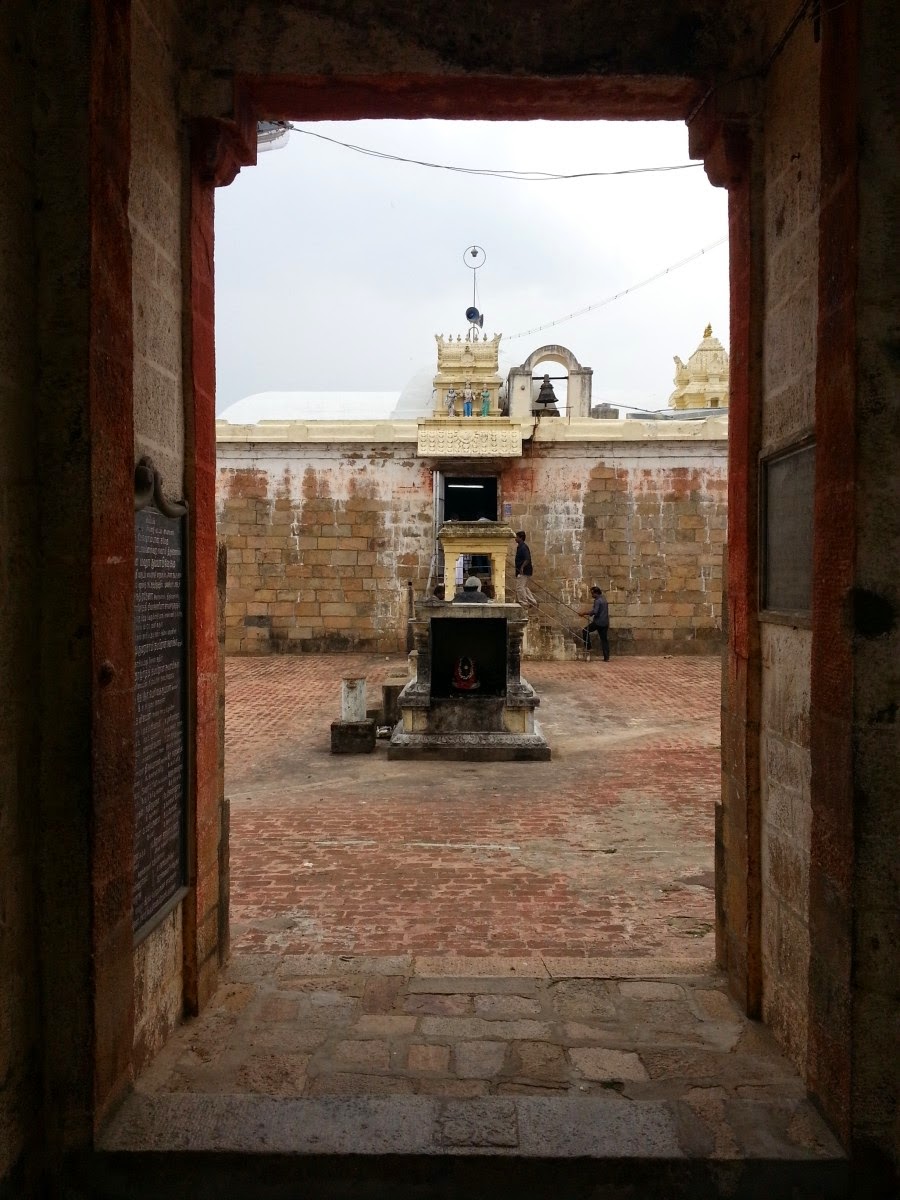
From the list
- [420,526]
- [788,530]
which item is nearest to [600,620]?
[420,526]

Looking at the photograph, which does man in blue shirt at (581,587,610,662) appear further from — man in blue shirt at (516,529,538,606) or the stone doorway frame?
the stone doorway frame

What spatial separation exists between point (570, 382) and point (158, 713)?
19448mm

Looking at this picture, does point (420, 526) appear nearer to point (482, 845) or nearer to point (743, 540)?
point (482, 845)

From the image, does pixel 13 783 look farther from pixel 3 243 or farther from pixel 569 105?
pixel 569 105

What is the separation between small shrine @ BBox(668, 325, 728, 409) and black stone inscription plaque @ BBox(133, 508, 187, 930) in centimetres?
2762

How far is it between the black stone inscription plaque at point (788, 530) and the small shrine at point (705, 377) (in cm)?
2673

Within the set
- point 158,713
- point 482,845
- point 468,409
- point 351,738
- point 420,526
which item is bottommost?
point 482,845

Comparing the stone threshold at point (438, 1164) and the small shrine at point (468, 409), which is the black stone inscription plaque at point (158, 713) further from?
the small shrine at point (468, 409)

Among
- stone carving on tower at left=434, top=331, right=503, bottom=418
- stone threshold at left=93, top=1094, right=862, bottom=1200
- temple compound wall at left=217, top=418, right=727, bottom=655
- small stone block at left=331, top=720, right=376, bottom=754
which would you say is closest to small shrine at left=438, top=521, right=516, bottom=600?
temple compound wall at left=217, top=418, right=727, bottom=655

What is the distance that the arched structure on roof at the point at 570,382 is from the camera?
19.8 m

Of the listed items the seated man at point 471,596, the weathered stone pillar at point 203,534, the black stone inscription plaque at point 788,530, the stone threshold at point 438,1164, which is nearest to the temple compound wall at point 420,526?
the seated man at point 471,596

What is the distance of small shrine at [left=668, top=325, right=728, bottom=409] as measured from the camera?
92.3ft

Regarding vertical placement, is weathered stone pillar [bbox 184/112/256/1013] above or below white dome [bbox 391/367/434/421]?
below

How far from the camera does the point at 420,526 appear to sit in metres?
18.6
